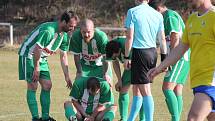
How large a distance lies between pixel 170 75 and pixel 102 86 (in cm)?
104

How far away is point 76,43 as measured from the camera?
9117 millimetres

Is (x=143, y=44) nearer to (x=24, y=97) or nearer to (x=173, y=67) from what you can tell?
(x=173, y=67)

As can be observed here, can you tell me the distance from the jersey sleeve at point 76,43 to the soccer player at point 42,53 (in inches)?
6.5

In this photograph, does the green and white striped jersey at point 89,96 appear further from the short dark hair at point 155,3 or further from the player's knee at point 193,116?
the player's knee at point 193,116

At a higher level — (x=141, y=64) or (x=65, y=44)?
(x=65, y=44)

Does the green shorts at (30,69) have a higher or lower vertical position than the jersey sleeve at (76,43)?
lower

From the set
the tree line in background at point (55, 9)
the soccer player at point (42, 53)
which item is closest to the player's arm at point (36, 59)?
the soccer player at point (42, 53)

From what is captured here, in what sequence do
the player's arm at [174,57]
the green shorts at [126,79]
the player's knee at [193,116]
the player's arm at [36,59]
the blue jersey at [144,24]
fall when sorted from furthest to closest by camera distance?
the green shorts at [126,79] < the player's arm at [36,59] < the blue jersey at [144,24] < the player's arm at [174,57] < the player's knee at [193,116]

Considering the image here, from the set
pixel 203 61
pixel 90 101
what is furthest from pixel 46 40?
pixel 203 61

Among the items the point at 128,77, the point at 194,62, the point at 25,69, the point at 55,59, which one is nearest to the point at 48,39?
the point at 25,69

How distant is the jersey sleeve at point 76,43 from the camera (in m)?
9.05

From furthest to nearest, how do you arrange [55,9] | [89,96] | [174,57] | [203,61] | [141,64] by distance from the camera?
[55,9], [89,96], [141,64], [174,57], [203,61]

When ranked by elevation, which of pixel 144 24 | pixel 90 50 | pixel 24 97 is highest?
pixel 144 24

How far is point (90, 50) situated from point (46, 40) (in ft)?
2.26
